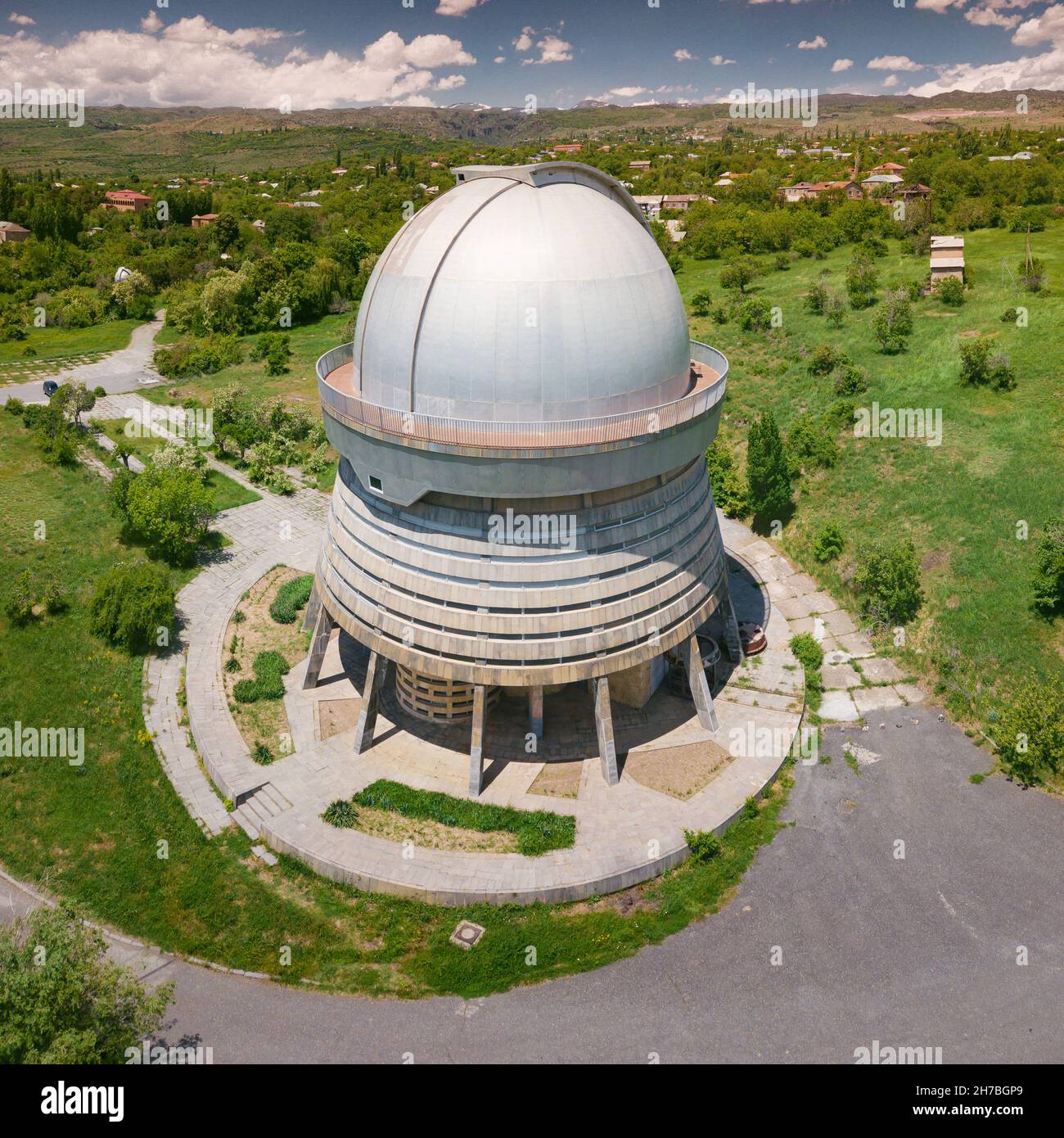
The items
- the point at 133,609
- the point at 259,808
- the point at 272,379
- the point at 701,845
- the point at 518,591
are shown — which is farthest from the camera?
the point at 272,379

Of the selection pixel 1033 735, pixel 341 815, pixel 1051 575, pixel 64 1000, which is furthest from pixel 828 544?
pixel 64 1000

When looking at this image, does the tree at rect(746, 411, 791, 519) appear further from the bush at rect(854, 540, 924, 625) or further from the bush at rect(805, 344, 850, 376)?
the bush at rect(805, 344, 850, 376)

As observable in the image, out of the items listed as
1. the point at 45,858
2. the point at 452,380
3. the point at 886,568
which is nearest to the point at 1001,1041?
the point at 886,568

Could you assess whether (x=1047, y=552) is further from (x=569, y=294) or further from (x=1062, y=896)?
(x=569, y=294)

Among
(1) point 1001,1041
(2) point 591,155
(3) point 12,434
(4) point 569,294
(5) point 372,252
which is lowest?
(1) point 1001,1041

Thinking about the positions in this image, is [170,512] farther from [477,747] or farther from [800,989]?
[800,989]

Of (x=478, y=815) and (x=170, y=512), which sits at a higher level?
(x=170, y=512)

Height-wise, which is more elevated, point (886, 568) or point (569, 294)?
point (569, 294)

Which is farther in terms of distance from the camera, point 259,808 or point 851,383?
point 851,383
